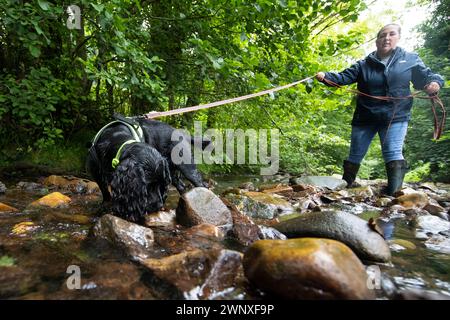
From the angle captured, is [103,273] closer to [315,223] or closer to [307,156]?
[315,223]

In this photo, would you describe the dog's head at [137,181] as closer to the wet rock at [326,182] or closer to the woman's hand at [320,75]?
the woman's hand at [320,75]

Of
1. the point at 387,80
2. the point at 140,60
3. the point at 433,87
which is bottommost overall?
the point at 433,87

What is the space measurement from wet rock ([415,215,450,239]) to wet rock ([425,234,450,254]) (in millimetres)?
210

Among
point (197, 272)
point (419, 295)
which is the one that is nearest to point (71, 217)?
point (197, 272)

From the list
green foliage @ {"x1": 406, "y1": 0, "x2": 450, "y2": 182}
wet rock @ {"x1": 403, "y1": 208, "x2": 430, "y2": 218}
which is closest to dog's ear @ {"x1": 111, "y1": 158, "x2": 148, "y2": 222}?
wet rock @ {"x1": 403, "y1": 208, "x2": 430, "y2": 218}

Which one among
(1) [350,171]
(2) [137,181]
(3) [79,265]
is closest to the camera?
(3) [79,265]

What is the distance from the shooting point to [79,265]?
1741 mm

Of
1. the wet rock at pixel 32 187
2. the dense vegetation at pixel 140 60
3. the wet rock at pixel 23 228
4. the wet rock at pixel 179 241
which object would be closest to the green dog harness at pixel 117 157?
the wet rock at pixel 179 241

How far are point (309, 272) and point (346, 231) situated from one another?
976mm

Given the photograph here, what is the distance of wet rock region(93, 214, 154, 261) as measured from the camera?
79.7 inches

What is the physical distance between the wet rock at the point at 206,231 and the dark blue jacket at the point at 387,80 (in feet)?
10.9

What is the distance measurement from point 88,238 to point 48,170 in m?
3.90
